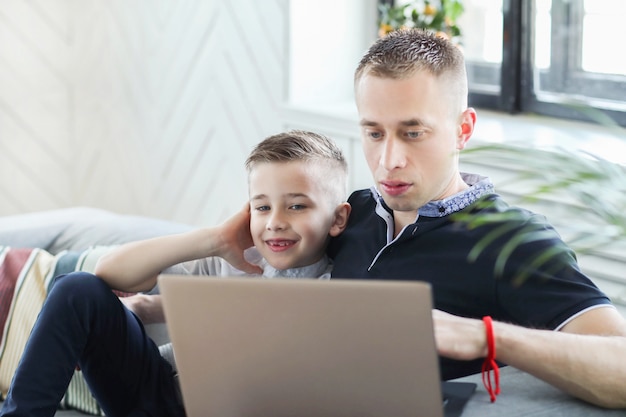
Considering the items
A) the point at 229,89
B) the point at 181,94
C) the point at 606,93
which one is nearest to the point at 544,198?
the point at 606,93

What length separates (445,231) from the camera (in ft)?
5.55

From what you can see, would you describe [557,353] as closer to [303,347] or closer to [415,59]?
[303,347]

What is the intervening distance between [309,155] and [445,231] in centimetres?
31

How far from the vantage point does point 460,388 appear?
148 centimetres

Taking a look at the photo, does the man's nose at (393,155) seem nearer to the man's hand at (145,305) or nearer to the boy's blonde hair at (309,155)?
the boy's blonde hair at (309,155)

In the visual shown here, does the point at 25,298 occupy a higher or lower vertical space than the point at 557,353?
lower

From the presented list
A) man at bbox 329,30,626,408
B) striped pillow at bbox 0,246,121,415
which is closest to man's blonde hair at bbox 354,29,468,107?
man at bbox 329,30,626,408

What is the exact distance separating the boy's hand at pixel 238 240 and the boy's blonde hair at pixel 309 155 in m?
0.10

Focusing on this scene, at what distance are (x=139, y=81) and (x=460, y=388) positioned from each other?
2.37 m

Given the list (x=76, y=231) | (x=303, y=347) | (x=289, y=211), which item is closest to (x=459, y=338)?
(x=303, y=347)

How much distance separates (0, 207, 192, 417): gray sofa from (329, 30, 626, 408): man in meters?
0.74

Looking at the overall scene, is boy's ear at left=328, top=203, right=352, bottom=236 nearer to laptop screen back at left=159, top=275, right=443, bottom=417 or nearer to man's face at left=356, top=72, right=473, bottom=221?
man's face at left=356, top=72, right=473, bottom=221

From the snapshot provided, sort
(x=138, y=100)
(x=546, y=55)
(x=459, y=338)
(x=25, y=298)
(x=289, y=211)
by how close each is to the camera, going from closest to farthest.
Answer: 1. (x=459, y=338)
2. (x=289, y=211)
3. (x=25, y=298)
4. (x=546, y=55)
5. (x=138, y=100)

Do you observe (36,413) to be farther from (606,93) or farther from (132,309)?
(606,93)
